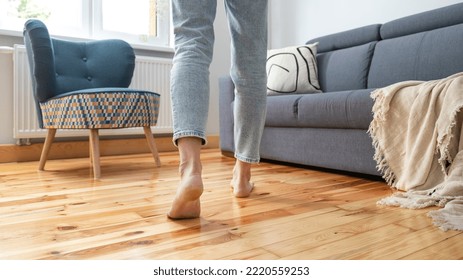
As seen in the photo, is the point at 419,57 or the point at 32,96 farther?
the point at 32,96

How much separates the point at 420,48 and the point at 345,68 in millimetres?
452

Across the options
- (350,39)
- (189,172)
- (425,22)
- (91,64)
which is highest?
(425,22)

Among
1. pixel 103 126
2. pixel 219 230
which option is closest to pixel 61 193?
pixel 103 126

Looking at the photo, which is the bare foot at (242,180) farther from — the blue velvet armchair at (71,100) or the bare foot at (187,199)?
the blue velvet armchair at (71,100)

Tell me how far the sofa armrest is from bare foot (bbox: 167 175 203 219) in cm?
130

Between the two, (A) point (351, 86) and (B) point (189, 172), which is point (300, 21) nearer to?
(A) point (351, 86)

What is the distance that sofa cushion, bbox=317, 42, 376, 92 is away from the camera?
2119mm

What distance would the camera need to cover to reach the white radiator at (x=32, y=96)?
208cm

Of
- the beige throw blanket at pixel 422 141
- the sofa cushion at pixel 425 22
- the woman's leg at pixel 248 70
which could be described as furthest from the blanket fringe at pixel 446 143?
the sofa cushion at pixel 425 22

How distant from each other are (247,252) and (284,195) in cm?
51

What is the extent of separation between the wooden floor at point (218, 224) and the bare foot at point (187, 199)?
0.02 m

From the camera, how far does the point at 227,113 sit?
7.16 ft

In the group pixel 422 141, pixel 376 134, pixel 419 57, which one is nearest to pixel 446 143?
pixel 422 141

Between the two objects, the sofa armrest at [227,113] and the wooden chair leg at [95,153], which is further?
the sofa armrest at [227,113]
